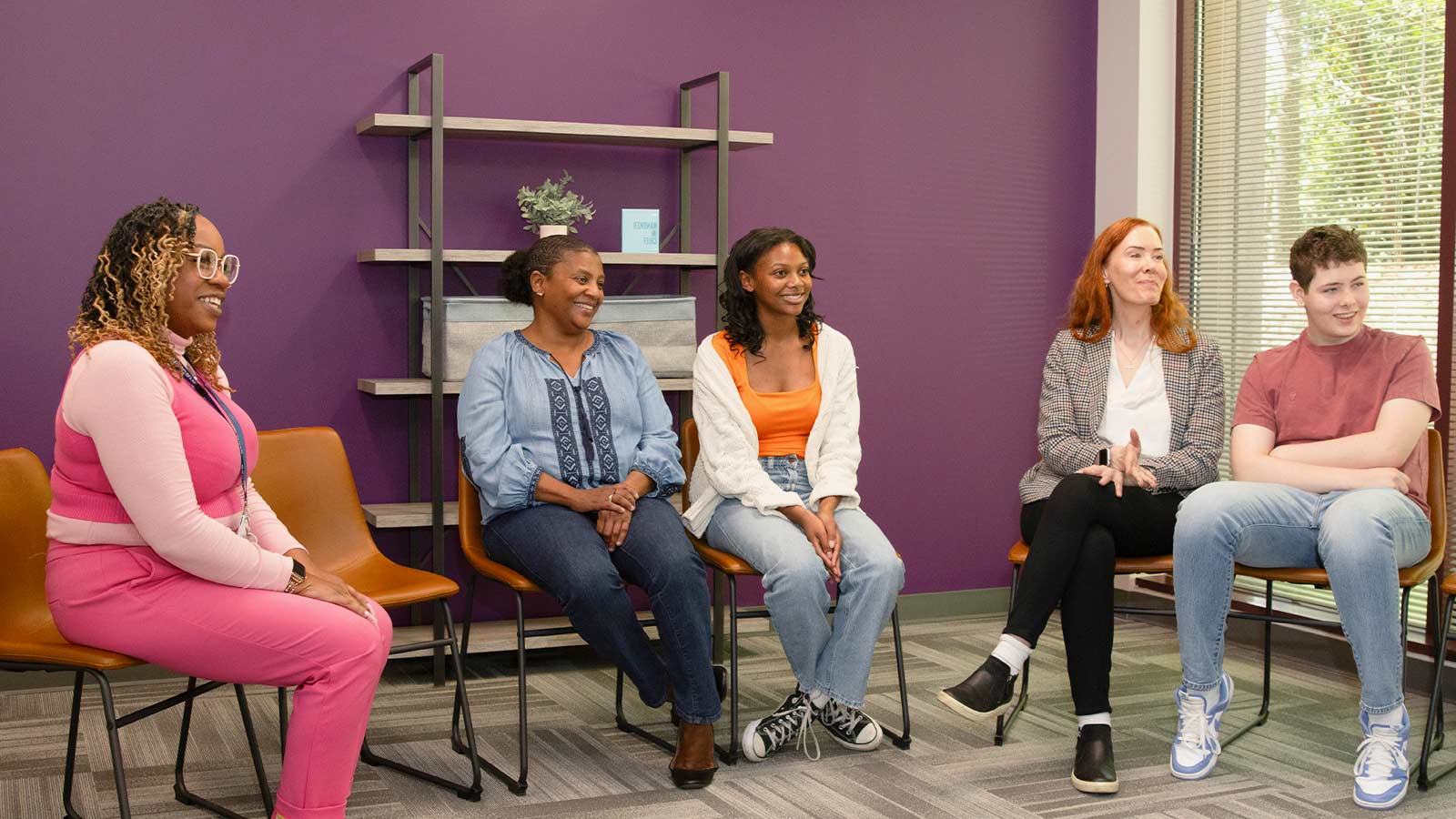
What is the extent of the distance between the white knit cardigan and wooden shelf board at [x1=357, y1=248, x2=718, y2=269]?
58 cm

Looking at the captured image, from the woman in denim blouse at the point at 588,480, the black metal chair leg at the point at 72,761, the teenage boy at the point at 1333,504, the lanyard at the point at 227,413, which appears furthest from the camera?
the woman in denim blouse at the point at 588,480

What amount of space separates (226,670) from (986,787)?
5.29 feet

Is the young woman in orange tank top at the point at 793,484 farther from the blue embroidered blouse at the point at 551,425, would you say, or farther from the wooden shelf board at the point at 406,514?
the wooden shelf board at the point at 406,514

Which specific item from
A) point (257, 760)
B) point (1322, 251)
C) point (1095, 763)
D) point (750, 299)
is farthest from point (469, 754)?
point (1322, 251)

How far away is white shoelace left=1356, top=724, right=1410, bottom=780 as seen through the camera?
2930mm

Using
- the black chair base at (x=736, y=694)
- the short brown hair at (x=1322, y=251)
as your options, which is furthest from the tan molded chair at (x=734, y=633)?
the short brown hair at (x=1322, y=251)

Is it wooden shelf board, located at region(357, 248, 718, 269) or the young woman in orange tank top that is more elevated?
wooden shelf board, located at region(357, 248, 718, 269)

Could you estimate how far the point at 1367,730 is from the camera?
9.81 ft

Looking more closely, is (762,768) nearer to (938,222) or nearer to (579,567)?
(579,567)

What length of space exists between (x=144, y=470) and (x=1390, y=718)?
254cm

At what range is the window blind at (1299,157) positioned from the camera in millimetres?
3984

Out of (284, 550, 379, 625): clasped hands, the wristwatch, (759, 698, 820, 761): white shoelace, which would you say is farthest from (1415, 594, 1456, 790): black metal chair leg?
the wristwatch

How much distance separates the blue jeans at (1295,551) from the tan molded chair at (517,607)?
1.24 m

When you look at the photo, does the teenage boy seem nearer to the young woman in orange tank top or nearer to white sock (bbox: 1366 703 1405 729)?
white sock (bbox: 1366 703 1405 729)
